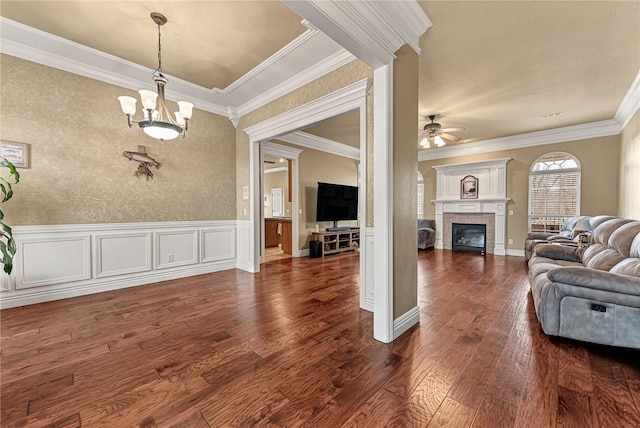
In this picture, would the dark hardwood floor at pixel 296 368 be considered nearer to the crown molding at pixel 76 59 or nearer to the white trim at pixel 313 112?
the white trim at pixel 313 112

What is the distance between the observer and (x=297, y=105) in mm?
3633

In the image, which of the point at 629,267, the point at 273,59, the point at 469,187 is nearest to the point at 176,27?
the point at 273,59

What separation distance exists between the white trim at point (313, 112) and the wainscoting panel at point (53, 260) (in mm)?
2851

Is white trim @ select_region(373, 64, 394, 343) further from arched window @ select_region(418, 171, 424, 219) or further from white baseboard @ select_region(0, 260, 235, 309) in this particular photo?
arched window @ select_region(418, 171, 424, 219)

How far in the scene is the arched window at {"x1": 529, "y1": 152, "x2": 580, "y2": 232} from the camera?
595cm

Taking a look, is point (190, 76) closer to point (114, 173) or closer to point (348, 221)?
point (114, 173)

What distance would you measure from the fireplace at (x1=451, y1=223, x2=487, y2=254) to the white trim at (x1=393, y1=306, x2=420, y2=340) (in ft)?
17.7

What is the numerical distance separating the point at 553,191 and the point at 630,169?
5.69ft

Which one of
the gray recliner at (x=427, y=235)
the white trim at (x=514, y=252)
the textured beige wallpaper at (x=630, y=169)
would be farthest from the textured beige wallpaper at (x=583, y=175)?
the gray recliner at (x=427, y=235)

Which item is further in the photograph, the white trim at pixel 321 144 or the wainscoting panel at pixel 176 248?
the white trim at pixel 321 144

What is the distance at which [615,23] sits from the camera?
2545 mm

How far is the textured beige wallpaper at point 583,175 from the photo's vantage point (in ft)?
17.9

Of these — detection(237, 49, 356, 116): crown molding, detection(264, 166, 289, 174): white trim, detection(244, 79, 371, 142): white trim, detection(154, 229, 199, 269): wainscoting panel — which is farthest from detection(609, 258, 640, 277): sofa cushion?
detection(264, 166, 289, 174): white trim

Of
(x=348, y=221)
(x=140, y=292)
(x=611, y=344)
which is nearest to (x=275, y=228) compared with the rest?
(x=348, y=221)
